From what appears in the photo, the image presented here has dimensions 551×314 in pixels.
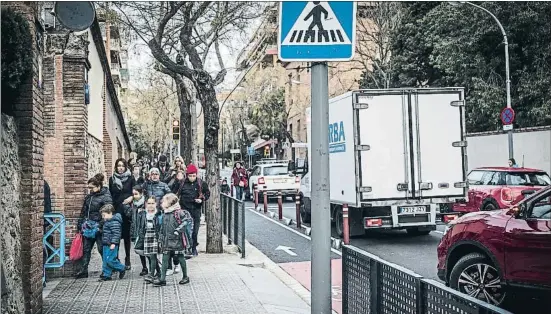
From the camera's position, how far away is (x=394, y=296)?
463cm

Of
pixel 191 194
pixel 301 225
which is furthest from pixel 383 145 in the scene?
pixel 301 225

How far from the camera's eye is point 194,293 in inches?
349

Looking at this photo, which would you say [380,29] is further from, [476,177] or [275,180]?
[476,177]

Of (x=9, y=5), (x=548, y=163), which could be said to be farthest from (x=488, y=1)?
(x=9, y=5)

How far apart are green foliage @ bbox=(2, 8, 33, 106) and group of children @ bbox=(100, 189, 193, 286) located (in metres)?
3.10

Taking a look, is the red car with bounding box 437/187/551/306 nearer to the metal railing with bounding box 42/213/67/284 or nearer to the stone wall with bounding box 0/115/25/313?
the stone wall with bounding box 0/115/25/313

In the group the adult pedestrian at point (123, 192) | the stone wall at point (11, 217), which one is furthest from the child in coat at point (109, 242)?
the stone wall at point (11, 217)

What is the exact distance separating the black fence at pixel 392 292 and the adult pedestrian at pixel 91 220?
5.54 metres

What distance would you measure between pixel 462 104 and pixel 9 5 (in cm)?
942

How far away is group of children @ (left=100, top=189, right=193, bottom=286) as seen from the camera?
934 centimetres

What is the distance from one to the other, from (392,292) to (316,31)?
6.11ft

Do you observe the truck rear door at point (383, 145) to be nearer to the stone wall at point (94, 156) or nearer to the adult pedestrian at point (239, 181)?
the stone wall at point (94, 156)

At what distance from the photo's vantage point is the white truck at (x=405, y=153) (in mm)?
13688

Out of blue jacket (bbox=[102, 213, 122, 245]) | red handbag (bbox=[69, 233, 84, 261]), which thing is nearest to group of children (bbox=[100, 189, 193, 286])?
blue jacket (bbox=[102, 213, 122, 245])
